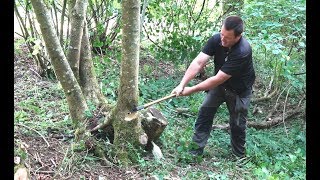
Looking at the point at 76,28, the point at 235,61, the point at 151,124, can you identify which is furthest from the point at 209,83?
the point at 76,28

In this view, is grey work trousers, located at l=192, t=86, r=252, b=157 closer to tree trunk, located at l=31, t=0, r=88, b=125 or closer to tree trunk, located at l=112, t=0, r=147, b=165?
tree trunk, located at l=112, t=0, r=147, b=165

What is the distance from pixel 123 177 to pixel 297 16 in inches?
128

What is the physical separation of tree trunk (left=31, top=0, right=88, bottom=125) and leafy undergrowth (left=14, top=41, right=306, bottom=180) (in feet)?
1.03

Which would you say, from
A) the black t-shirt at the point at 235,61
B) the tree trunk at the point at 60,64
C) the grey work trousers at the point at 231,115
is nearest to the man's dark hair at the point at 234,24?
the black t-shirt at the point at 235,61

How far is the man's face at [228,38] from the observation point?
438 cm

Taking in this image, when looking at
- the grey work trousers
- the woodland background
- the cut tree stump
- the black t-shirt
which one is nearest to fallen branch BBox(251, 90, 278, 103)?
the woodland background

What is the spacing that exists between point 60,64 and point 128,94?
0.75 meters

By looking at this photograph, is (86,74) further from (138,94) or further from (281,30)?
(281,30)

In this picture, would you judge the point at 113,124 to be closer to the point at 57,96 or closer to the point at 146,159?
the point at 146,159

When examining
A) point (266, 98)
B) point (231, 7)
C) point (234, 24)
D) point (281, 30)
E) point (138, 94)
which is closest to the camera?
point (138, 94)

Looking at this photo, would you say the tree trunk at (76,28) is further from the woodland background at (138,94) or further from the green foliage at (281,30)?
the green foliage at (281,30)

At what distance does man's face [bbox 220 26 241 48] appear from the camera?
4.38 metres

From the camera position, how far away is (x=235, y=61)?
4.46 metres
